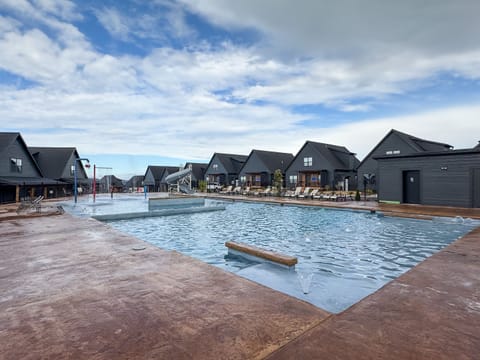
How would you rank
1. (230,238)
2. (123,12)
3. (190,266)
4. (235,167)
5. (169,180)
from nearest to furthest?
(190,266)
(230,238)
(123,12)
(169,180)
(235,167)

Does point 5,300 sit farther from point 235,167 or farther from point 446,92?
point 235,167

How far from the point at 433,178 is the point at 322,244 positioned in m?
11.2

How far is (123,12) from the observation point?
10.4m

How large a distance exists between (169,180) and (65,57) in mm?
17531

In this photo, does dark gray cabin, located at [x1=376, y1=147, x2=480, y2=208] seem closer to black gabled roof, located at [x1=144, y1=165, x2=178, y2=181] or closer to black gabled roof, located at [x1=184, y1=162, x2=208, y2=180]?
black gabled roof, located at [x1=184, y1=162, x2=208, y2=180]

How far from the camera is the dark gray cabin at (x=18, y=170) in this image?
2019 cm

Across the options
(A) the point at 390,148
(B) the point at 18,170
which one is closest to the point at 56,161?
(B) the point at 18,170

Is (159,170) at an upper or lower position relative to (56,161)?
lower

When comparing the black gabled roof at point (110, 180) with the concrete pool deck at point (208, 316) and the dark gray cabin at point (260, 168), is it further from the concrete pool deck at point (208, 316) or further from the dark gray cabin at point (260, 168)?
the concrete pool deck at point (208, 316)

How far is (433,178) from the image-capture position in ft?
47.7

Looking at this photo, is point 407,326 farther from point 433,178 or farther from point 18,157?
point 18,157

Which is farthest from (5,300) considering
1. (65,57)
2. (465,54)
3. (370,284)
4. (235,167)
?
(235,167)

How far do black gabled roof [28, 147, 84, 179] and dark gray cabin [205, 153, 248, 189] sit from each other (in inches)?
679

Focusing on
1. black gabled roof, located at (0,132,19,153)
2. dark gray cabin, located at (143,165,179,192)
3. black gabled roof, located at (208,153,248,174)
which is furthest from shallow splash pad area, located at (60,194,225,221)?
dark gray cabin, located at (143,165,179,192)
